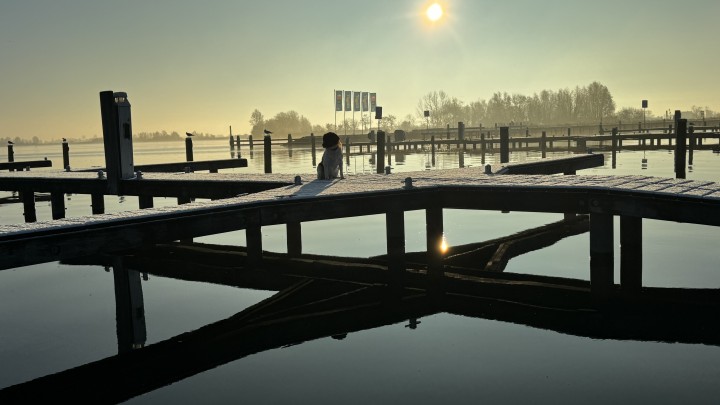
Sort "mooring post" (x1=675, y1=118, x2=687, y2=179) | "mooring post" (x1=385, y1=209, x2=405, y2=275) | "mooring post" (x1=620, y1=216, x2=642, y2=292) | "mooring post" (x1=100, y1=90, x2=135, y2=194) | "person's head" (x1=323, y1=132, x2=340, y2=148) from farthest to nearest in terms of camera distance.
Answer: "mooring post" (x1=675, y1=118, x2=687, y2=179) < "mooring post" (x1=100, y1=90, x2=135, y2=194) < "person's head" (x1=323, y1=132, x2=340, y2=148) < "mooring post" (x1=385, y1=209, x2=405, y2=275) < "mooring post" (x1=620, y1=216, x2=642, y2=292)

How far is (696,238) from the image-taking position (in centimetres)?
1798

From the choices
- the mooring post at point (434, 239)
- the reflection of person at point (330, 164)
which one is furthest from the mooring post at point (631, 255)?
the reflection of person at point (330, 164)

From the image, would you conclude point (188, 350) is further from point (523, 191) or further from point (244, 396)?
point (523, 191)

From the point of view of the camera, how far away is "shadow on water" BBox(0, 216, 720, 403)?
9.12m

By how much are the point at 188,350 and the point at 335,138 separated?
6.76 metres

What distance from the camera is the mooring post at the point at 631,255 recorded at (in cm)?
1213

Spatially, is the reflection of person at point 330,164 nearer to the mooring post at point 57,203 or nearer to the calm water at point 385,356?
the calm water at point 385,356

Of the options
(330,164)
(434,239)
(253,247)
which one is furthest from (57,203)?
(434,239)

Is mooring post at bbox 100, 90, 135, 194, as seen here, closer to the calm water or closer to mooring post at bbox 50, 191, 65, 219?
the calm water

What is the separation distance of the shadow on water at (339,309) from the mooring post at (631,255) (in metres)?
0.27

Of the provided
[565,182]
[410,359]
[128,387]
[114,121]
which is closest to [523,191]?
[565,182]

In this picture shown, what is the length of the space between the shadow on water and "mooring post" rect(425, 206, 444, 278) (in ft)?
0.94

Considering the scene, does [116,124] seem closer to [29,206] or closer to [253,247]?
[253,247]

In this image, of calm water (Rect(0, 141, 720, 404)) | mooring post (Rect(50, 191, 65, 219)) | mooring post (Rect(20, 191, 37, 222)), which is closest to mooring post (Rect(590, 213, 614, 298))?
calm water (Rect(0, 141, 720, 404))
